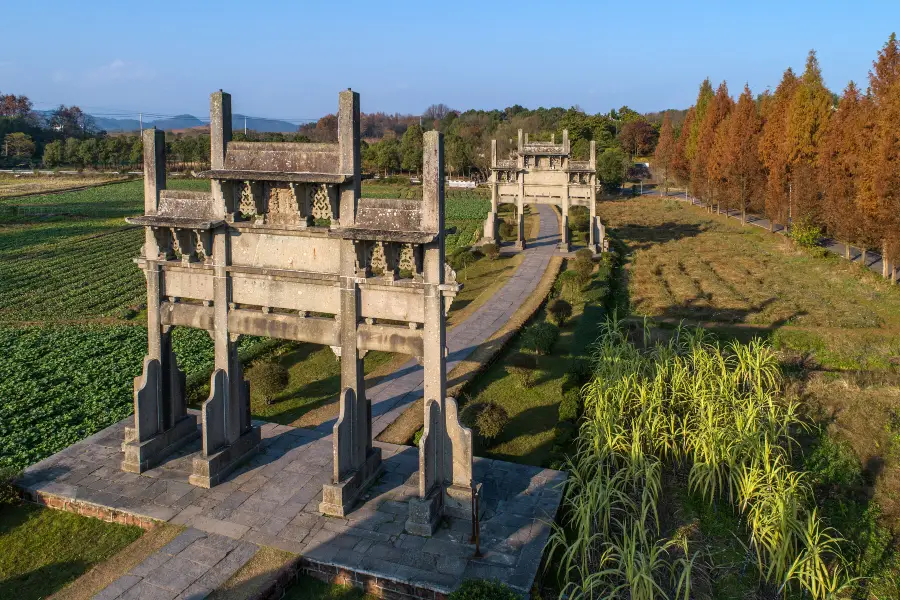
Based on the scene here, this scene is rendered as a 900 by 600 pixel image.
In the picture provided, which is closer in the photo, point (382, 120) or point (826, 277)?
point (826, 277)

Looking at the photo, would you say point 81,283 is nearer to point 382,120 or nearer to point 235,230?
point 235,230

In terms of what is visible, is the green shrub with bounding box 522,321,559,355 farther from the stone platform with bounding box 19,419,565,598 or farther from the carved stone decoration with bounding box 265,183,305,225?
the carved stone decoration with bounding box 265,183,305,225

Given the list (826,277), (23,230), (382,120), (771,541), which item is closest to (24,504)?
(771,541)

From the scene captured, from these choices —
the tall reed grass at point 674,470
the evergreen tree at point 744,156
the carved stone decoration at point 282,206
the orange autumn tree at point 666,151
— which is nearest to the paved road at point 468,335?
the tall reed grass at point 674,470

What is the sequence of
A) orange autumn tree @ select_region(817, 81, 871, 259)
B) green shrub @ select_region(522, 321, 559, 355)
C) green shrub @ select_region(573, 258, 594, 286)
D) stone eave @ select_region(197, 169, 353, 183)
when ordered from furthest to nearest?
orange autumn tree @ select_region(817, 81, 871, 259) → green shrub @ select_region(573, 258, 594, 286) → green shrub @ select_region(522, 321, 559, 355) → stone eave @ select_region(197, 169, 353, 183)

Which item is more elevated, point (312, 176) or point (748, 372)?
point (312, 176)

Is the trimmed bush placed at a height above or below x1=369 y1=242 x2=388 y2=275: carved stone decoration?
below

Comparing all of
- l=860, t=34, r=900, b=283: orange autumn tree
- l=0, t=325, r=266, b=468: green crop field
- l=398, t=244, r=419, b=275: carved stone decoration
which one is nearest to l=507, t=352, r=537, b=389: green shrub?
l=398, t=244, r=419, b=275: carved stone decoration
